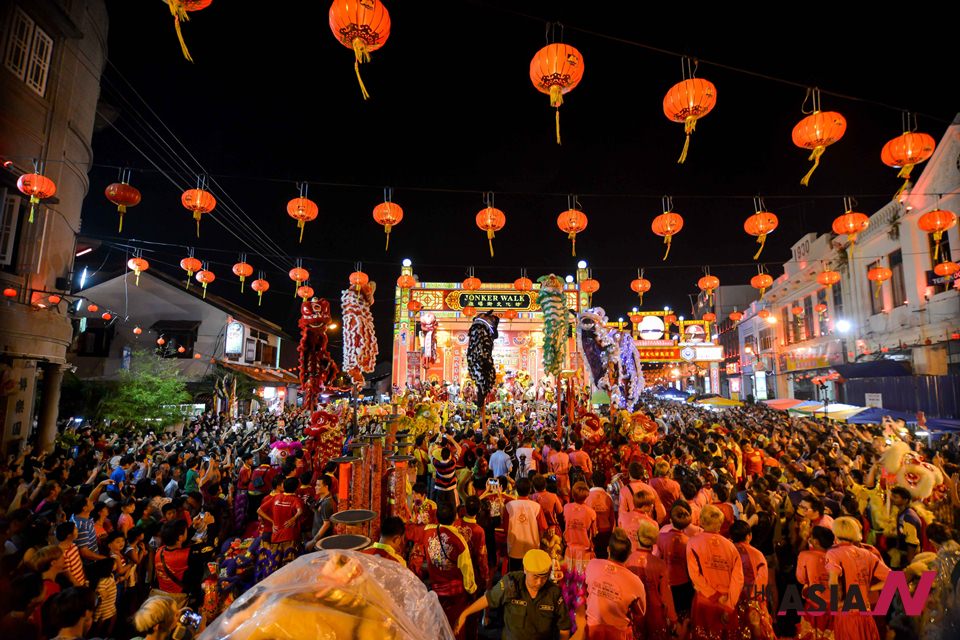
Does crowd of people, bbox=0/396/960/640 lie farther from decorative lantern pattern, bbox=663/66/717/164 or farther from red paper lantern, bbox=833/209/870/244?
red paper lantern, bbox=833/209/870/244

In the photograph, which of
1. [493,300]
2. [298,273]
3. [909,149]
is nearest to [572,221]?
[909,149]

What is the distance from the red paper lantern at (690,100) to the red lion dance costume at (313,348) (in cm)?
551

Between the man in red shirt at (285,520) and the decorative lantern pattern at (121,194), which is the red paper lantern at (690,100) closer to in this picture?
the man in red shirt at (285,520)

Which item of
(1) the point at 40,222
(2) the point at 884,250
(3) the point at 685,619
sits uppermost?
(2) the point at 884,250

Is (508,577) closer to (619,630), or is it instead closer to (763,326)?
(619,630)

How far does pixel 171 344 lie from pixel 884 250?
94.2 ft

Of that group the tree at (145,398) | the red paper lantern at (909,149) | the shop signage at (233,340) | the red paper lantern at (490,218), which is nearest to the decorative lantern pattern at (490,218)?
the red paper lantern at (490,218)

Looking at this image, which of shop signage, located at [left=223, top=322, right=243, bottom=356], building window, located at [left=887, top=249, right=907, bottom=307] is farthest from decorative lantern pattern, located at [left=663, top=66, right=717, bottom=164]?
shop signage, located at [left=223, top=322, right=243, bottom=356]

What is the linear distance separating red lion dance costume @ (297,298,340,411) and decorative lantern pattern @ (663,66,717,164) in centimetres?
551

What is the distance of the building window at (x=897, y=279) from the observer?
54.1 ft

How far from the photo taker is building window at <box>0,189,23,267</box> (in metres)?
8.95

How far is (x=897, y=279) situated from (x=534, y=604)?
68.7ft

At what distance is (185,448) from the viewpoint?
28.7ft

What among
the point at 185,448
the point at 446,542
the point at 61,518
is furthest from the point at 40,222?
the point at 446,542
